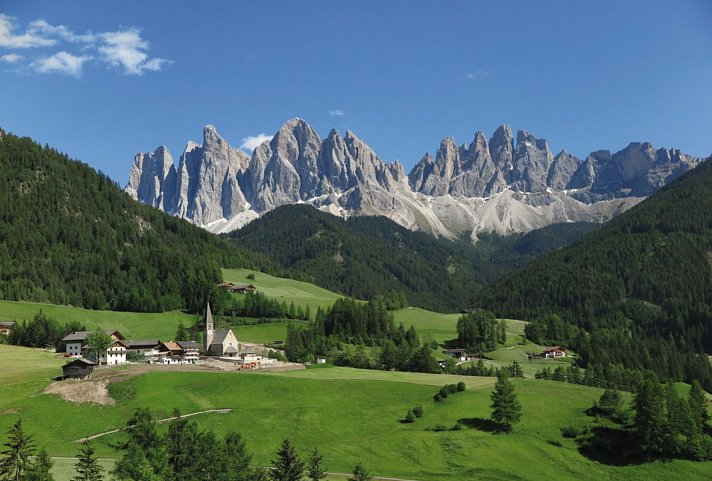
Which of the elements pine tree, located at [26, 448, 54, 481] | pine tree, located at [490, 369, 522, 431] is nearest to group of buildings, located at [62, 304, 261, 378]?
pine tree, located at [490, 369, 522, 431]

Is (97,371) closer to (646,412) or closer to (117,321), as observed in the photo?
(117,321)

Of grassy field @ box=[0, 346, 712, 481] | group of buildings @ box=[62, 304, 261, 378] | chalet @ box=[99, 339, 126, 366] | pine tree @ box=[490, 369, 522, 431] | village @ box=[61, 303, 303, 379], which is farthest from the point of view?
group of buildings @ box=[62, 304, 261, 378]

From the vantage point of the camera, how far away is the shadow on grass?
10325 centimetres

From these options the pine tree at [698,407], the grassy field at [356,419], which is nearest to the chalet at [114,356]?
the grassy field at [356,419]

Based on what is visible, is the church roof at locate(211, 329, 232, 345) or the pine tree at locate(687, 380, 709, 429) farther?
the church roof at locate(211, 329, 232, 345)

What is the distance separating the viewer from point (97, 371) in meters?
123

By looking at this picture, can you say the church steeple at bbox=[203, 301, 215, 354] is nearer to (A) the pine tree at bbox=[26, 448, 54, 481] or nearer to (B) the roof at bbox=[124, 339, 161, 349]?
(B) the roof at bbox=[124, 339, 161, 349]

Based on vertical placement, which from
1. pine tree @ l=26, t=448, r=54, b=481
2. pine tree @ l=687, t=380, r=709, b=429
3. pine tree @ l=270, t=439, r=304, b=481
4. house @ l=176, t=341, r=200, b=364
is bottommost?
pine tree @ l=270, t=439, r=304, b=481

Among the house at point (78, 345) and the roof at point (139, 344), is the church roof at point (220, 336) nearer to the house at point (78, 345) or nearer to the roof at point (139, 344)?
the roof at point (139, 344)

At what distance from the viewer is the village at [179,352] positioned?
14275 cm

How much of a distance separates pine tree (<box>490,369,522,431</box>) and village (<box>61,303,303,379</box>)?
5178 centimetres

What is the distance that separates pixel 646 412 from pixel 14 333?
457 feet

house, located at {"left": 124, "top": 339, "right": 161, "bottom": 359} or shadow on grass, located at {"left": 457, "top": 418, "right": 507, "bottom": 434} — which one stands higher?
house, located at {"left": 124, "top": 339, "right": 161, "bottom": 359}

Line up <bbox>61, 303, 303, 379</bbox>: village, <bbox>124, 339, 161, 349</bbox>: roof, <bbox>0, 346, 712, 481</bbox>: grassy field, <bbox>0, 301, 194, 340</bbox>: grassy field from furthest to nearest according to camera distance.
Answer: <bbox>0, 301, 194, 340</bbox>: grassy field
<bbox>124, 339, 161, 349</bbox>: roof
<bbox>61, 303, 303, 379</bbox>: village
<bbox>0, 346, 712, 481</bbox>: grassy field
